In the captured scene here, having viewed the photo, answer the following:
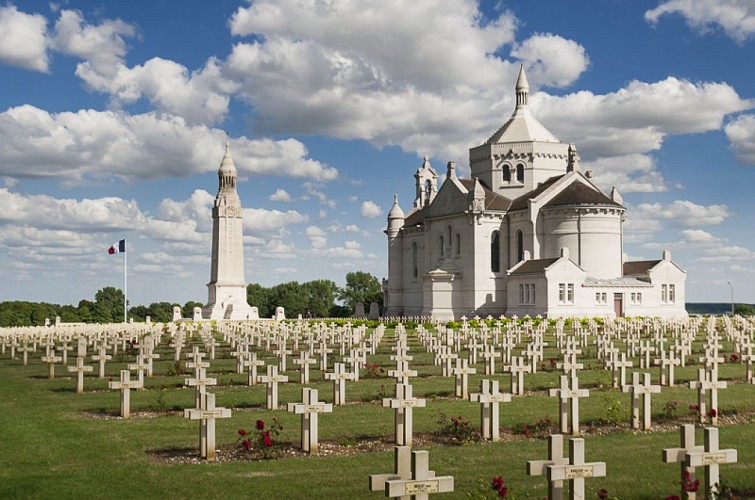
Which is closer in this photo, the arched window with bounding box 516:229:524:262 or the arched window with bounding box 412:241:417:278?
the arched window with bounding box 516:229:524:262

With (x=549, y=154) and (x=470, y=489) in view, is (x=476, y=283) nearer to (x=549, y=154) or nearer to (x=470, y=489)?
(x=549, y=154)

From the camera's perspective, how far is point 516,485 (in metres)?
10.5

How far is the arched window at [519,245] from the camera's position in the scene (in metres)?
73.0

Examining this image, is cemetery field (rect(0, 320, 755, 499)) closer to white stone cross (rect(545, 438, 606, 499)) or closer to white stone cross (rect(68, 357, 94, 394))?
white stone cross (rect(68, 357, 94, 394))

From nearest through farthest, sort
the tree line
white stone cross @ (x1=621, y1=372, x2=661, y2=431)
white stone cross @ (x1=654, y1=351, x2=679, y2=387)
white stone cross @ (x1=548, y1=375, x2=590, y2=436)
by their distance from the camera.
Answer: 1. white stone cross @ (x1=548, y1=375, x2=590, y2=436)
2. white stone cross @ (x1=621, y1=372, x2=661, y2=431)
3. white stone cross @ (x1=654, y1=351, x2=679, y2=387)
4. the tree line

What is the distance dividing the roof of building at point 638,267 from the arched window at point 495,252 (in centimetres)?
1095

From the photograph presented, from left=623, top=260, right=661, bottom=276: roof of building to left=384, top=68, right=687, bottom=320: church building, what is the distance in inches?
4.7

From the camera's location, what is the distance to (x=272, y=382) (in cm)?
1700

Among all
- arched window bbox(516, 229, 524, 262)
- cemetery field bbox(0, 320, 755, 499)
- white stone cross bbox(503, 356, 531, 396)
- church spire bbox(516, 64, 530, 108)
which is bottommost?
cemetery field bbox(0, 320, 755, 499)

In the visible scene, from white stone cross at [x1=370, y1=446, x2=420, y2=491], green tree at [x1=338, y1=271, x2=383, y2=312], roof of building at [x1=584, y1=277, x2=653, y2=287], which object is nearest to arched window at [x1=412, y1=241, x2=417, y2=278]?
roof of building at [x1=584, y1=277, x2=653, y2=287]

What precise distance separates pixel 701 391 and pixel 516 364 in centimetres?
510

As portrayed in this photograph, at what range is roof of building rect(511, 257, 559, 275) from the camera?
65.9 meters

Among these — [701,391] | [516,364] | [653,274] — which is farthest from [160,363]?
[653,274]

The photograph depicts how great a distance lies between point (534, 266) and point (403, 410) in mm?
55725
